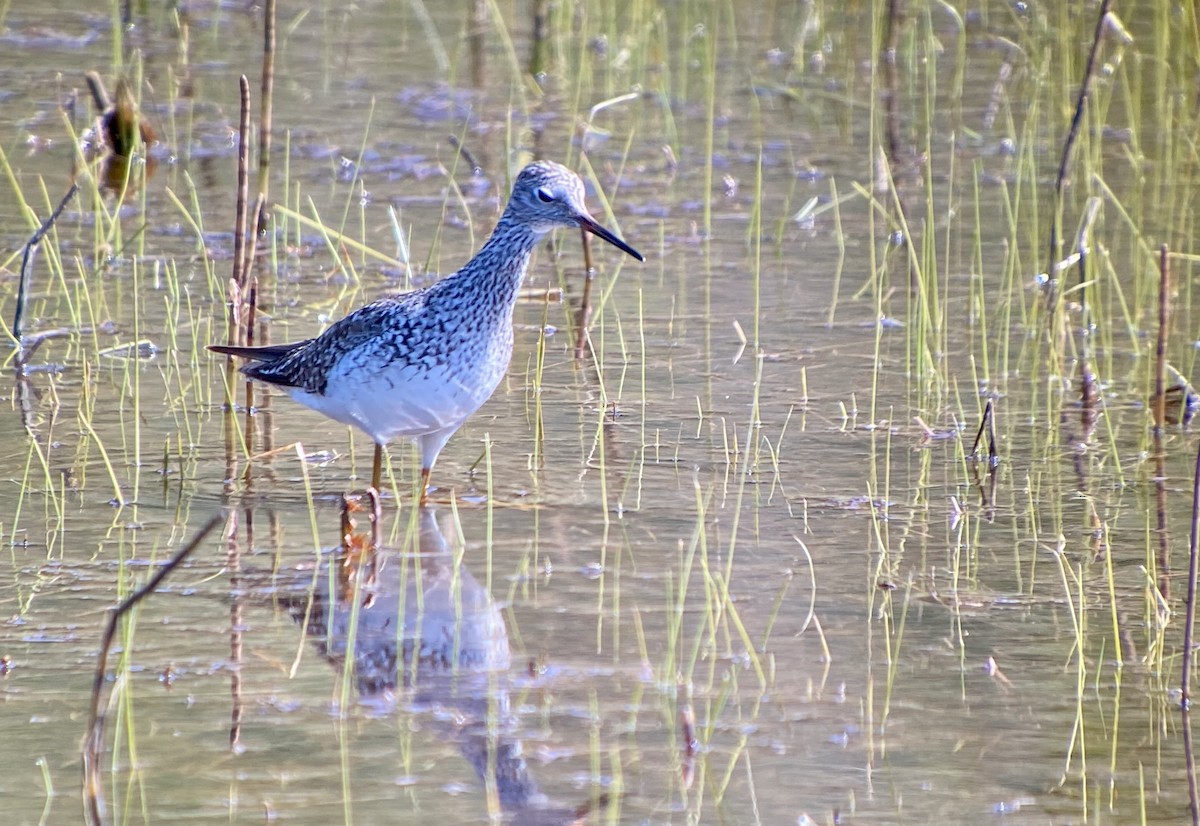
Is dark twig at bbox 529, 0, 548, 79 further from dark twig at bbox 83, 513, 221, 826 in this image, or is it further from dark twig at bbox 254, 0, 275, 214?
dark twig at bbox 83, 513, 221, 826

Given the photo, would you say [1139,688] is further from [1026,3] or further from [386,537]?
[1026,3]

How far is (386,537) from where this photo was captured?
5.73 meters

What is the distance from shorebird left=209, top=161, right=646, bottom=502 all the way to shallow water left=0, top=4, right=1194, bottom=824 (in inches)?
13.6

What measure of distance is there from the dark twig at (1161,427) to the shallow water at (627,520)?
0.21ft

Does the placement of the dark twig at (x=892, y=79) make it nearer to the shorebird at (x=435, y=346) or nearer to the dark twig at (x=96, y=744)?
the shorebird at (x=435, y=346)

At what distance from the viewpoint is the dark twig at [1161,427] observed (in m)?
5.37

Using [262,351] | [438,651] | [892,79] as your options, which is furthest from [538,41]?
[438,651]

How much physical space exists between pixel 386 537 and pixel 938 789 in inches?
91.0

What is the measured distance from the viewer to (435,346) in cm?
579

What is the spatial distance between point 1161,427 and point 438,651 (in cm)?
327

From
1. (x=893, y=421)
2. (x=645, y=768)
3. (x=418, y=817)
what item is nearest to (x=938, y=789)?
(x=645, y=768)

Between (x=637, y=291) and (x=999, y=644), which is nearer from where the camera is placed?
(x=999, y=644)

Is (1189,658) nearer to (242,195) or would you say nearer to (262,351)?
(262,351)

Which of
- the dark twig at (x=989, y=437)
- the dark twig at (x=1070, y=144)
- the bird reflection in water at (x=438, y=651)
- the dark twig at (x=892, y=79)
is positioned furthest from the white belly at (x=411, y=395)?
the dark twig at (x=892, y=79)
